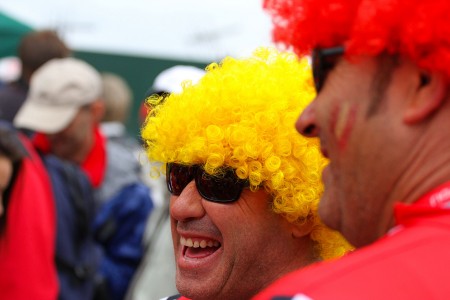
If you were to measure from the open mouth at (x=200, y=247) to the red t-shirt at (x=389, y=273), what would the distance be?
1.19 m

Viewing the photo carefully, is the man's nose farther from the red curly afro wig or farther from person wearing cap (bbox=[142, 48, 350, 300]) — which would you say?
person wearing cap (bbox=[142, 48, 350, 300])

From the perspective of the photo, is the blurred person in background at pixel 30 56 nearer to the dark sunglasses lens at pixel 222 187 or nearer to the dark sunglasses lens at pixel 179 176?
the dark sunglasses lens at pixel 179 176

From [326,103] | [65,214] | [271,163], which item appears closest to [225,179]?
[271,163]

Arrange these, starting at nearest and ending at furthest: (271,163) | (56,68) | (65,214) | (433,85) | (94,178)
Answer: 1. (433,85)
2. (271,163)
3. (65,214)
4. (94,178)
5. (56,68)

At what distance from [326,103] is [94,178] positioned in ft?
12.0

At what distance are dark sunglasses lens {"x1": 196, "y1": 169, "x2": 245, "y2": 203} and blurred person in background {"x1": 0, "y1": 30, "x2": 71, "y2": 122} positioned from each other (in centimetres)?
344

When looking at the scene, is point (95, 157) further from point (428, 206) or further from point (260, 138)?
point (428, 206)

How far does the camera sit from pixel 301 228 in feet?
8.14

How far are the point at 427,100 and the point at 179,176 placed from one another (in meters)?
1.28

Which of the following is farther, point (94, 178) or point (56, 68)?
point (56, 68)

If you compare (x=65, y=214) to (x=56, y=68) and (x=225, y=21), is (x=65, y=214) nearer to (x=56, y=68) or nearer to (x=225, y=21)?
(x=56, y=68)

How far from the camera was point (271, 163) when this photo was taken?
95.8 inches

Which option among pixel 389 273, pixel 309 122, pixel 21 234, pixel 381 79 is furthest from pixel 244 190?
pixel 21 234

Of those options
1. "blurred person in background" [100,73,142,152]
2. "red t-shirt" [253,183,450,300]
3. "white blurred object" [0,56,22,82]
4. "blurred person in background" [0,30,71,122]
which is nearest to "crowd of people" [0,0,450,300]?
"red t-shirt" [253,183,450,300]
